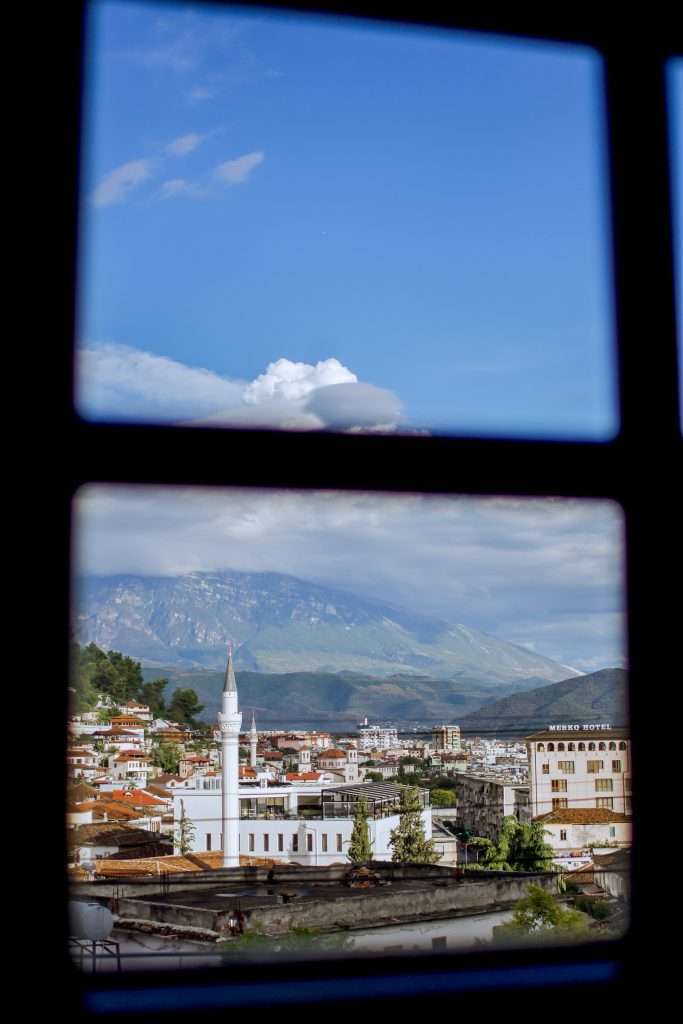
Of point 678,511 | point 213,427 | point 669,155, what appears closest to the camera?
point 213,427

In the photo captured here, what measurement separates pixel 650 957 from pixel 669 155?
109cm

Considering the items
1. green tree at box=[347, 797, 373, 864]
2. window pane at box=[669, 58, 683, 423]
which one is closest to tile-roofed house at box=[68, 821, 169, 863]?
green tree at box=[347, 797, 373, 864]

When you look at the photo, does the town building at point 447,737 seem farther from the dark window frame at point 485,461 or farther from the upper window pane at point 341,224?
the upper window pane at point 341,224

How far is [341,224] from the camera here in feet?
4.41

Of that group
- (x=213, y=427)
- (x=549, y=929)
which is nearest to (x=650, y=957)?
(x=549, y=929)

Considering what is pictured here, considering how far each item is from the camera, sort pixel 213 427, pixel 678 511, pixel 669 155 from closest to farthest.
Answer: pixel 213 427 → pixel 678 511 → pixel 669 155

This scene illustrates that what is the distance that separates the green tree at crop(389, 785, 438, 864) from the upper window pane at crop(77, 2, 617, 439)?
53 cm

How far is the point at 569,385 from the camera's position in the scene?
1305 mm

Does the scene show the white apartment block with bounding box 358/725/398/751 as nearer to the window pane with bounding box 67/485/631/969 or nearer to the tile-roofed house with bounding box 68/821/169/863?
the window pane with bounding box 67/485/631/969

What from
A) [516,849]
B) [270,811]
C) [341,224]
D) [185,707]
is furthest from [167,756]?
[341,224]

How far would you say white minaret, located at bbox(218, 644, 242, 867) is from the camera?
48.3 inches

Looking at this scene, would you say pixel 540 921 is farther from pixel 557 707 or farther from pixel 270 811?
pixel 270 811

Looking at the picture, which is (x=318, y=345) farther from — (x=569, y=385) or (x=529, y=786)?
(x=529, y=786)

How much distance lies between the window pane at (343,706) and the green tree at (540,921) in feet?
0.03
